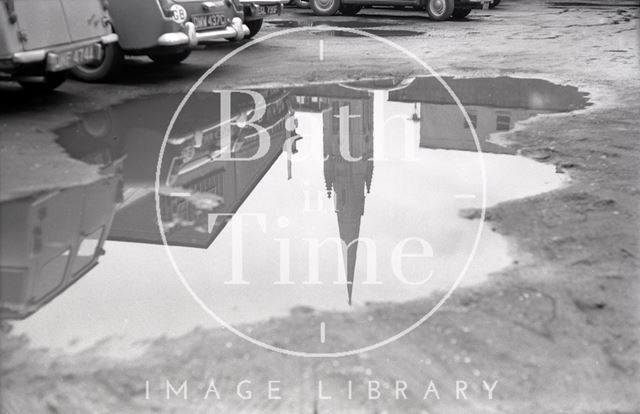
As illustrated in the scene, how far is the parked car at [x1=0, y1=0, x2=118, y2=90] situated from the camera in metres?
7.37

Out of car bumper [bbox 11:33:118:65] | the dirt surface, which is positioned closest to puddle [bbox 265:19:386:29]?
car bumper [bbox 11:33:118:65]

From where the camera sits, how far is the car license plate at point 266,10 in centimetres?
1377

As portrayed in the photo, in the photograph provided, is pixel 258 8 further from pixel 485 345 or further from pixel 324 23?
pixel 485 345

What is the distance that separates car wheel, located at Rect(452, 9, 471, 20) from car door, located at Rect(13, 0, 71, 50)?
Answer: 1597 centimetres

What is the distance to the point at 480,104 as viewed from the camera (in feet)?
28.1

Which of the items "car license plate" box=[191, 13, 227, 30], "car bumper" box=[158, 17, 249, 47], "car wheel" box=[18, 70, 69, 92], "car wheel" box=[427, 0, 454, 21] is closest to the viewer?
"car wheel" box=[18, 70, 69, 92]

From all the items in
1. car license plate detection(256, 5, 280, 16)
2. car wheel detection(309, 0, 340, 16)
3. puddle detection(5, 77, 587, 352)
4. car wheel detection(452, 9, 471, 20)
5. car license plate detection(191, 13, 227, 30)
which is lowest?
car wheel detection(452, 9, 471, 20)

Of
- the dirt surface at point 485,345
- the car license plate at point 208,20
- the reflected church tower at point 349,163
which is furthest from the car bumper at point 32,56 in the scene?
the reflected church tower at point 349,163

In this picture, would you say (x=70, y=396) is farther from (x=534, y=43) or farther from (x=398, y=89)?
(x=534, y=43)

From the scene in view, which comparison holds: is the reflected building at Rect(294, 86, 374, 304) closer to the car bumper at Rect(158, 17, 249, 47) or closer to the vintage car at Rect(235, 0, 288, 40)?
the car bumper at Rect(158, 17, 249, 47)

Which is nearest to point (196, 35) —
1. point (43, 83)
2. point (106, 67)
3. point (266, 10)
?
point (106, 67)

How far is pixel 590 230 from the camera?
15.5ft

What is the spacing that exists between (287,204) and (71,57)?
3912 millimetres

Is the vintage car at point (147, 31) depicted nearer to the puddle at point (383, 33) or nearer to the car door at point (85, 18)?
the car door at point (85, 18)
